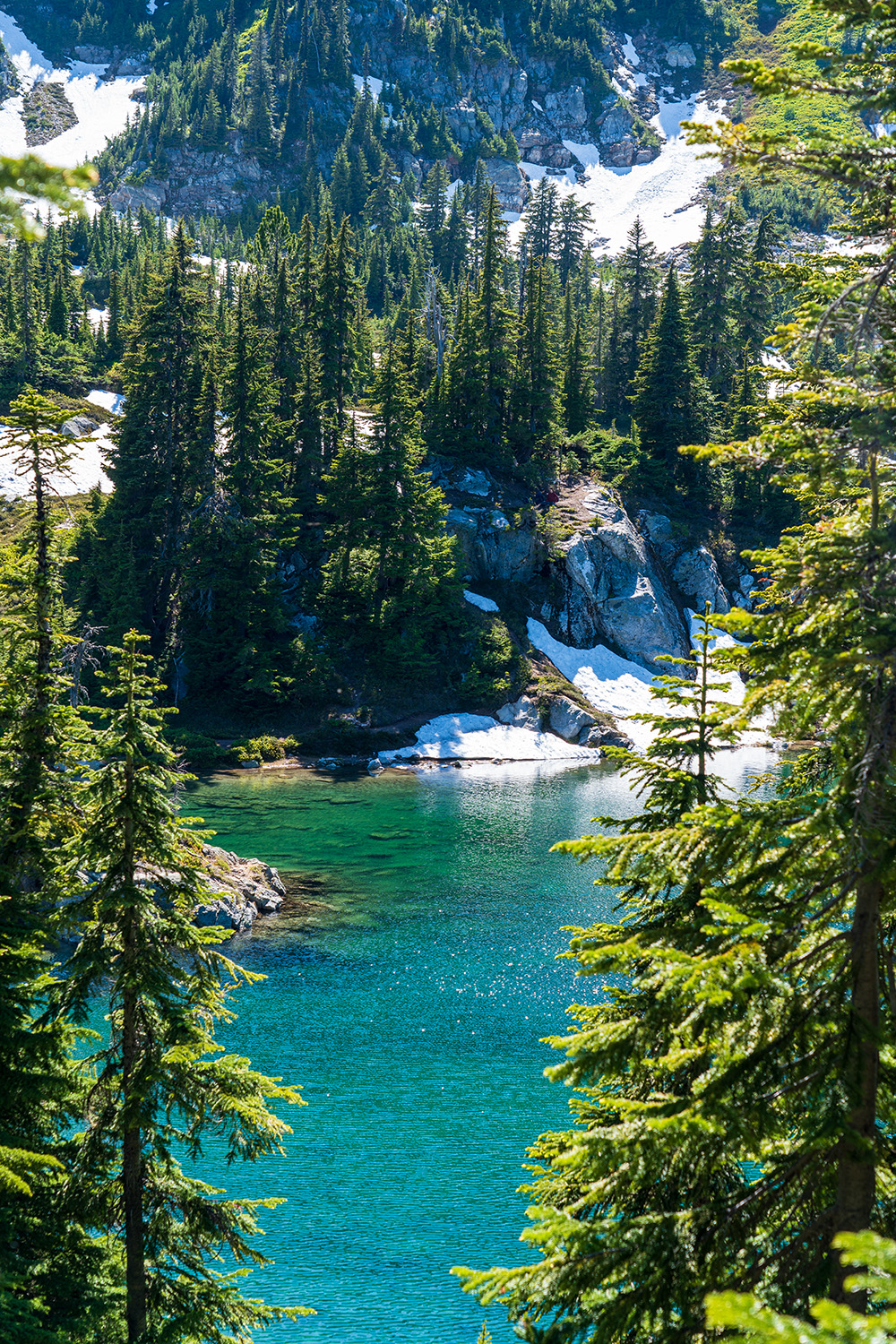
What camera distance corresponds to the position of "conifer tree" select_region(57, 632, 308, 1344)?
28.6ft

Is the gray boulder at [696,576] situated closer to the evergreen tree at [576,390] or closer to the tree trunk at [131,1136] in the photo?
the evergreen tree at [576,390]

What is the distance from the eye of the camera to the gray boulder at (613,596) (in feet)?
195

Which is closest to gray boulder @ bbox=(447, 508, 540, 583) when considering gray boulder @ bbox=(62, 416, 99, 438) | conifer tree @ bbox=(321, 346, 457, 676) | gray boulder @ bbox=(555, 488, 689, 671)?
gray boulder @ bbox=(555, 488, 689, 671)

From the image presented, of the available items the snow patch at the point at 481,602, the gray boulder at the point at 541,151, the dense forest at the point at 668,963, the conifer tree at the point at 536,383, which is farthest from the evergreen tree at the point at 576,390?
the gray boulder at the point at 541,151

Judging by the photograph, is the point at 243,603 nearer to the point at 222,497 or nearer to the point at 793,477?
the point at 222,497

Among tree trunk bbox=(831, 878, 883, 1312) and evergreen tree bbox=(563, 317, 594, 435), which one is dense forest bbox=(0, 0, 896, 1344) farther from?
evergreen tree bbox=(563, 317, 594, 435)

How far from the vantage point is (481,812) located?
1506 inches

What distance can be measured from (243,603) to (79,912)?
4355cm

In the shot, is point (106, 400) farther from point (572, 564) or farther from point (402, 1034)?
point (402, 1034)

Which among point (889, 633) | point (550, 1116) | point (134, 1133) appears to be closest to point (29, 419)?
point (134, 1133)

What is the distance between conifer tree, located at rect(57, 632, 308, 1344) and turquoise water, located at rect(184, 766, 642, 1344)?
372 cm

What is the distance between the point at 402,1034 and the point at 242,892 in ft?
28.4

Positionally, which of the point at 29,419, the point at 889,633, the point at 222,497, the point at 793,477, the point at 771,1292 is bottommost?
the point at 771,1292

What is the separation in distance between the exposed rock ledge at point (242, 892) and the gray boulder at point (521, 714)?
952 inches
